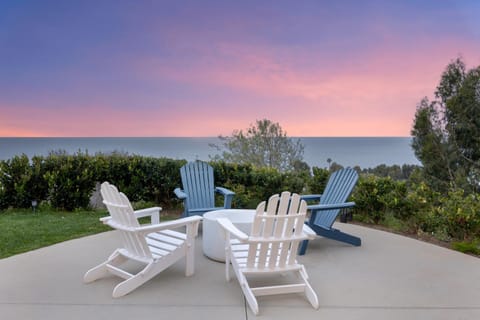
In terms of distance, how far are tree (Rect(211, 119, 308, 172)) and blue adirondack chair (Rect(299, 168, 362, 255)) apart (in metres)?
7.87

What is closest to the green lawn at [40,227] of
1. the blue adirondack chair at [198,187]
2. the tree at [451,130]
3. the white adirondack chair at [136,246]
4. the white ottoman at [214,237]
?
the blue adirondack chair at [198,187]

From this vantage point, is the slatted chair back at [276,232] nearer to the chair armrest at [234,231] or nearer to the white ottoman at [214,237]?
the chair armrest at [234,231]

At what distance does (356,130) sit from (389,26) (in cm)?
562

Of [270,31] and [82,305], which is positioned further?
[270,31]

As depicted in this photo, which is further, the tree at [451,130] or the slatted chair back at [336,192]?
the tree at [451,130]

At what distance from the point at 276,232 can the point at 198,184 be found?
236cm

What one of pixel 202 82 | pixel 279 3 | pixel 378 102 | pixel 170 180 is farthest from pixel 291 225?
pixel 378 102

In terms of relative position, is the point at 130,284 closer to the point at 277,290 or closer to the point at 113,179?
the point at 277,290

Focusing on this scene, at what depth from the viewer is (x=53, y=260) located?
9.97ft

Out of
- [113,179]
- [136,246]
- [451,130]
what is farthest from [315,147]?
[136,246]

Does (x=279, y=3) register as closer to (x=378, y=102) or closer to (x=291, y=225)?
(x=378, y=102)

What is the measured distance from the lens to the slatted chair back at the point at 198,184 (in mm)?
4348

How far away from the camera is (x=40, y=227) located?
4262mm

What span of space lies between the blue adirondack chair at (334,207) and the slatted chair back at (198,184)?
146 cm
